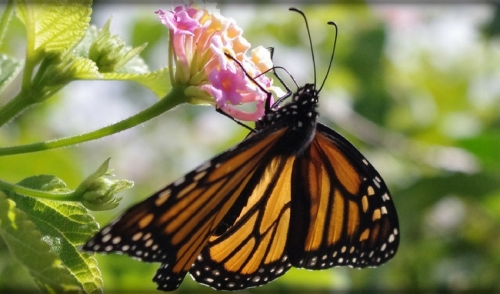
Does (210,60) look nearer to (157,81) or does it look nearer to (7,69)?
(157,81)

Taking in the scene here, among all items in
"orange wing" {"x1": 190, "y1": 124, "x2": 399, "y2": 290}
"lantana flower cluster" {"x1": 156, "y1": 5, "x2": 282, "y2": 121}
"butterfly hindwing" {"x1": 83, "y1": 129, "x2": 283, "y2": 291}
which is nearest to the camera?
"butterfly hindwing" {"x1": 83, "y1": 129, "x2": 283, "y2": 291}

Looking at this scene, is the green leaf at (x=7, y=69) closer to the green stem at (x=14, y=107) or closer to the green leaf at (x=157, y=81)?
the green stem at (x=14, y=107)

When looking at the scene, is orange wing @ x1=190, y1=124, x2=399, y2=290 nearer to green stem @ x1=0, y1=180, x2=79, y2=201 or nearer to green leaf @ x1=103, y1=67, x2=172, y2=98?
green leaf @ x1=103, y1=67, x2=172, y2=98

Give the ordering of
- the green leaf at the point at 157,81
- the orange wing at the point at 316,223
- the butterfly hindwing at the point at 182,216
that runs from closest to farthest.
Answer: the butterfly hindwing at the point at 182,216, the green leaf at the point at 157,81, the orange wing at the point at 316,223

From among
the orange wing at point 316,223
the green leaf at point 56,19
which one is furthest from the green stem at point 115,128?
the orange wing at point 316,223

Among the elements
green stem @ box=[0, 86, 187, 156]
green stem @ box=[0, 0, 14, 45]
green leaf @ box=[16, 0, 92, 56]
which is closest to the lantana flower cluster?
green stem @ box=[0, 86, 187, 156]
